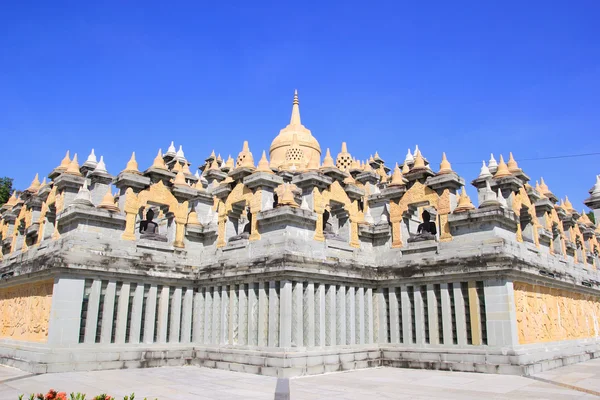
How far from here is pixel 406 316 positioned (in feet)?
66.6

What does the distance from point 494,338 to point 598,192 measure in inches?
885

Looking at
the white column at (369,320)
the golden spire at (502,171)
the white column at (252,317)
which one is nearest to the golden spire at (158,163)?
the white column at (252,317)

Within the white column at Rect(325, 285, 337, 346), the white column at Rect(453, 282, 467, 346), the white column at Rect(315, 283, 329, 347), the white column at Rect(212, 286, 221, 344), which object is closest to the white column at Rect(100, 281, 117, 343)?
the white column at Rect(212, 286, 221, 344)

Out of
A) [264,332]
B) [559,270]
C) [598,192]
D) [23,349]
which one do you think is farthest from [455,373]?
[598,192]

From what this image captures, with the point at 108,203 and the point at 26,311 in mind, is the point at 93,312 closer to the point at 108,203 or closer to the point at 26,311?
the point at 26,311

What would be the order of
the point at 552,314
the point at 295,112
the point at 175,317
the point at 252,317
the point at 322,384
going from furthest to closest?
the point at 295,112 → the point at 175,317 → the point at 552,314 → the point at 252,317 → the point at 322,384

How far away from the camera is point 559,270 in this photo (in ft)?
74.0

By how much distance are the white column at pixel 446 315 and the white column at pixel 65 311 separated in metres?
13.3

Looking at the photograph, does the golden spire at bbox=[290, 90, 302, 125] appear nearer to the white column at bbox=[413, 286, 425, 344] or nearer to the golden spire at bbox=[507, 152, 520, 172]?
the golden spire at bbox=[507, 152, 520, 172]

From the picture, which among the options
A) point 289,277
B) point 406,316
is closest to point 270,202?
point 289,277

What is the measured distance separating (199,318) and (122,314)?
3.37 meters

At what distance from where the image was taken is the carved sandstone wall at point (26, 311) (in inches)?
734

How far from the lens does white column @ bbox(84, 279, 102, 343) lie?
1830 cm

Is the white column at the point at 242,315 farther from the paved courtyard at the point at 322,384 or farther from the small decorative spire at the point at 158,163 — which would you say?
the small decorative spire at the point at 158,163
